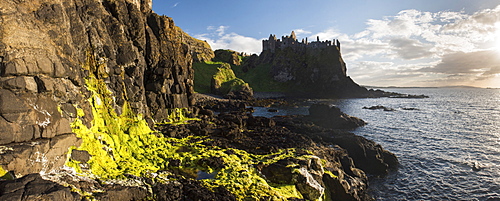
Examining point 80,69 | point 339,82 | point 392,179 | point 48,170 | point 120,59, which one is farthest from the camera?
point 339,82

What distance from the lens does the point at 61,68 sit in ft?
55.4

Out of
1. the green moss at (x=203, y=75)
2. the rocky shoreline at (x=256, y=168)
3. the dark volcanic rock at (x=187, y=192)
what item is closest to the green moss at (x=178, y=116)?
the rocky shoreline at (x=256, y=168)

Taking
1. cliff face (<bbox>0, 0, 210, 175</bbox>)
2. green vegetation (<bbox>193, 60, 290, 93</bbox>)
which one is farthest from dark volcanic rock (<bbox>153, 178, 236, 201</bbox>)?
green vegetation (<bbox>193, 60, 290, 93</bbox>)

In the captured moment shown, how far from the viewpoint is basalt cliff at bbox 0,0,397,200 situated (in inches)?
531

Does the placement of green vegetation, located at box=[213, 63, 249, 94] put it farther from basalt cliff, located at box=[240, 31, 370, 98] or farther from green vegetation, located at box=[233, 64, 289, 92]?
basalt cliff, located at box=[240, 31, 370, 98]

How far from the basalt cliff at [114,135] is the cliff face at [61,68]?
69 mm

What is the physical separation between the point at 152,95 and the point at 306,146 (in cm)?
1972

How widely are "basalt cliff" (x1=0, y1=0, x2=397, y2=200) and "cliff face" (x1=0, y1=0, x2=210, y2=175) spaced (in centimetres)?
7

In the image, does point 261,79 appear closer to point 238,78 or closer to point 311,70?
point 238,78

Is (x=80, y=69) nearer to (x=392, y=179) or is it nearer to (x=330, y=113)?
(x=392, y=179)

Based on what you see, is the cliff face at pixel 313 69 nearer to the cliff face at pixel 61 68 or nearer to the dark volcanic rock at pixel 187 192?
the cliff face at pixel 61 68

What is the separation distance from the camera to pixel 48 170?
1371cm

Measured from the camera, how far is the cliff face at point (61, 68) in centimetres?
1346

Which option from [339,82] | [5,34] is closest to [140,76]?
[5,34]
